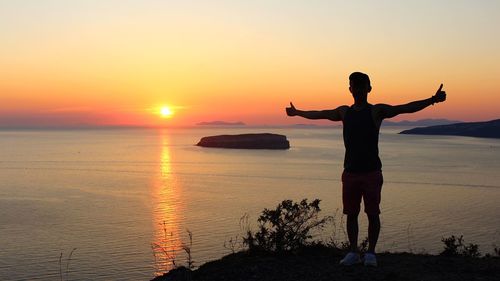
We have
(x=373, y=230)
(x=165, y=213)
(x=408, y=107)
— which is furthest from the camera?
(x=165, y=213)

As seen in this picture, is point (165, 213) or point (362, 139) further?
point (165, 213)

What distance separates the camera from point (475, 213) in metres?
31.6

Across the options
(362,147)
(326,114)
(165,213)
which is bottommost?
(165,213)

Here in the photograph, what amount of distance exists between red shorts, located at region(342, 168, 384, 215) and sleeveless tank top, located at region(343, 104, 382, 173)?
0.34 ft

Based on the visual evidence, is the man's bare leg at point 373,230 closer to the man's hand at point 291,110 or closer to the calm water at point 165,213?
the man's hand at point 291,110

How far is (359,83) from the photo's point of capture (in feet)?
24.6

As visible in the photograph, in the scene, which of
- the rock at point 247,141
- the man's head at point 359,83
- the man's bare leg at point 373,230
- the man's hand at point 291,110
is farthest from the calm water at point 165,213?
the rock at point 247,141

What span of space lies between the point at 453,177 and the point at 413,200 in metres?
23.1

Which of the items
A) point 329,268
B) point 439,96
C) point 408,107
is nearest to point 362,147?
point 408,107

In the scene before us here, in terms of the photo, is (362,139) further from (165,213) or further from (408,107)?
(165,213)

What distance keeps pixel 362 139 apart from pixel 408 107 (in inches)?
32.7

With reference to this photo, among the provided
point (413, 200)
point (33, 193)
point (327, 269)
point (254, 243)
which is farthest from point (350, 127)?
point (33, 193)

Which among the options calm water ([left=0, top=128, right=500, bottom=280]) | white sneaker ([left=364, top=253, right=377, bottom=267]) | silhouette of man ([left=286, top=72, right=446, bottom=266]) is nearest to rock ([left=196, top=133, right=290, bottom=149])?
calm water ([left=0, top=128, right=500, bottom=280])

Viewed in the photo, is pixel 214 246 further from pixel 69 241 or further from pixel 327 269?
pixel 327 269
